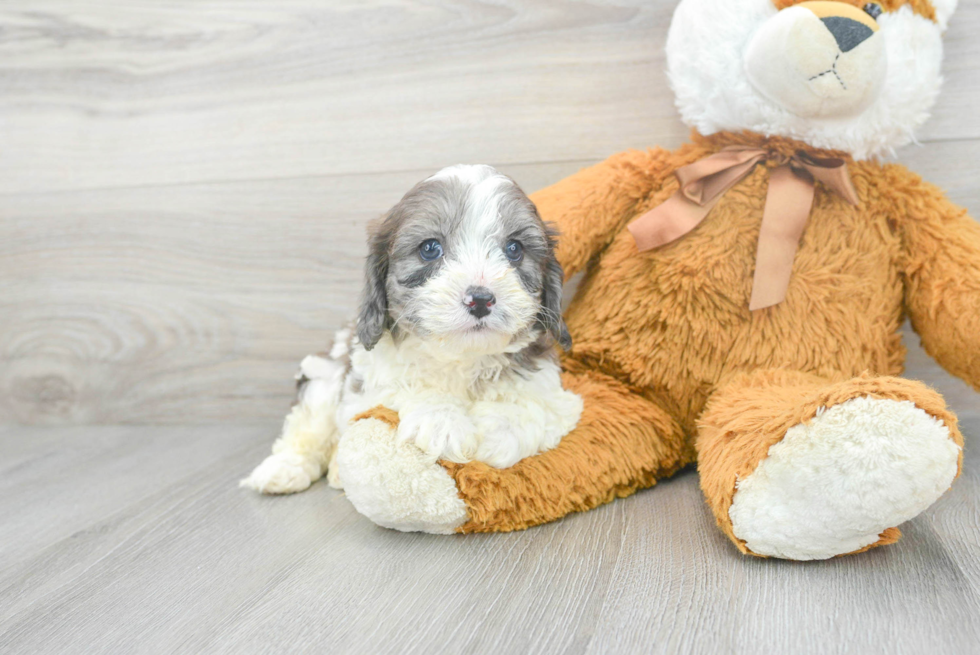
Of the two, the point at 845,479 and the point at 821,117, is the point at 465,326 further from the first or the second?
the point at 821,117

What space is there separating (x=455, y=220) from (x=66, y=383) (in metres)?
1.81

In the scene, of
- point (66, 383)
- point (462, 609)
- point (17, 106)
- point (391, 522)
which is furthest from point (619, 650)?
point (17, 106)

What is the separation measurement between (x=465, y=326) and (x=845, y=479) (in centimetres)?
65

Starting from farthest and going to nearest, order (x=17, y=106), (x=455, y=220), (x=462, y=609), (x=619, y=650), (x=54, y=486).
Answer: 1. (x=17, y=106)
2. (x=54, y=486)
3. (x=455, y=220)
4. (x=462, y=609)
5. (x=619, y=650)

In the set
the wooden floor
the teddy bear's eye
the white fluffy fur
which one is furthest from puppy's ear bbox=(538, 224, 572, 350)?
the teddy bear's eye

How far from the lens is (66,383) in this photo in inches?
98.6

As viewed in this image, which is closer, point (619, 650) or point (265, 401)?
point (619, 650)

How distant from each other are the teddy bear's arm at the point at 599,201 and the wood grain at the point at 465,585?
57 cm

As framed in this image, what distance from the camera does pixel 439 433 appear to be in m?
1.37

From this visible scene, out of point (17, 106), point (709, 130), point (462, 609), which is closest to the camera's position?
point (462, 609)

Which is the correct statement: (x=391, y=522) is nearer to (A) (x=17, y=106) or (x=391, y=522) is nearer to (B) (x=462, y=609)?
(B) (x=462, y=609)

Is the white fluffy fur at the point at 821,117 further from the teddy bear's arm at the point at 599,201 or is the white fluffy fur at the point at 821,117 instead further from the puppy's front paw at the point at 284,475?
the puppy's front paw at the point at 284,475

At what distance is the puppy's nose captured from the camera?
1.28 meters

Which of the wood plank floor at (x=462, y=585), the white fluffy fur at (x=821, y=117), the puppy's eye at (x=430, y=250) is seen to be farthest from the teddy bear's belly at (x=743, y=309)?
the puppy's eye at (x=430, y=250)
